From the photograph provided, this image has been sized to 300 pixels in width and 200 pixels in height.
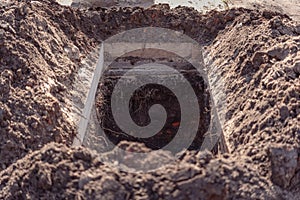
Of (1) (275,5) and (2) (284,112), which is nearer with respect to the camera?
(2) (284,112)

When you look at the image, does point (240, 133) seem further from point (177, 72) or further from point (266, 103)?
point (177, 72)

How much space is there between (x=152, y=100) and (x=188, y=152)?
6.42 ft

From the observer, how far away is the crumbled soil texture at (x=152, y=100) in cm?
468

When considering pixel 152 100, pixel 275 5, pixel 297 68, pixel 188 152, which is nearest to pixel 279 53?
pixel 297 68

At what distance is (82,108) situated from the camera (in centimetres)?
438

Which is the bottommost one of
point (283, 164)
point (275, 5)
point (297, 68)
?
point (283, 164)

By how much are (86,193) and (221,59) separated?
7.92 feet

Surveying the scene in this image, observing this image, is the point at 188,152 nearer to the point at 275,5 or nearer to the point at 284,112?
the point at 284,112

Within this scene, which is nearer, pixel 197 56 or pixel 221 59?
pixel 221 59

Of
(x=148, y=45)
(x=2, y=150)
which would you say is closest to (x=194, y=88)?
(x=148, y=45)

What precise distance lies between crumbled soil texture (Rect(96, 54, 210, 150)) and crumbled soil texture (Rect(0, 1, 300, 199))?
11.6 inches

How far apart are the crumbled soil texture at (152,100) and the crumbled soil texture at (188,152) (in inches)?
11.6

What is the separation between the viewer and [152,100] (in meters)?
5.01

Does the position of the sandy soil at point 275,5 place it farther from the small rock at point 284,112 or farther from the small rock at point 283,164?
the small rock at point 283,164
